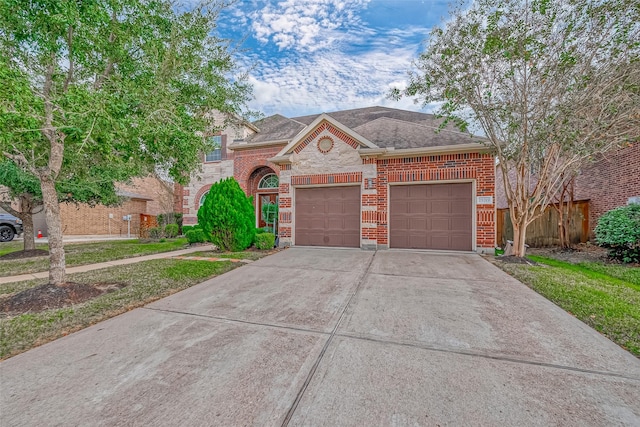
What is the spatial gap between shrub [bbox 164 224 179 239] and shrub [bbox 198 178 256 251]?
6436 mm

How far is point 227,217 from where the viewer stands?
29.5 ft

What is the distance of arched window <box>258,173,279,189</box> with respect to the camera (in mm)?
13789

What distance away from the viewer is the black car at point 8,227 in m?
14.6

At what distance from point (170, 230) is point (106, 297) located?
11.2 m

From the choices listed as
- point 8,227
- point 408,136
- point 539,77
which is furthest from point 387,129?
point 8,227

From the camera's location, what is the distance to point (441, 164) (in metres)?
8.76

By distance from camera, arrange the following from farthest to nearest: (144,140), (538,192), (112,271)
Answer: (538,192), (112,271), (144,140)

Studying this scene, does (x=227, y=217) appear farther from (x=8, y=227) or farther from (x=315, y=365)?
(x=8, y=227)

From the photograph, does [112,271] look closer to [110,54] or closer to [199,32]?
[110,54]

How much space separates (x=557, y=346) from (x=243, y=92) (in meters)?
9.30

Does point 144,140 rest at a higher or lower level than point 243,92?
lower

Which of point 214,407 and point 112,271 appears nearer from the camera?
point 214,407

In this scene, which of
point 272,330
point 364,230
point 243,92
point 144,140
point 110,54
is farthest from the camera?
point 364,230

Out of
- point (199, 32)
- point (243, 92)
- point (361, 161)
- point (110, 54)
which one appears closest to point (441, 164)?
point (361, 161)
